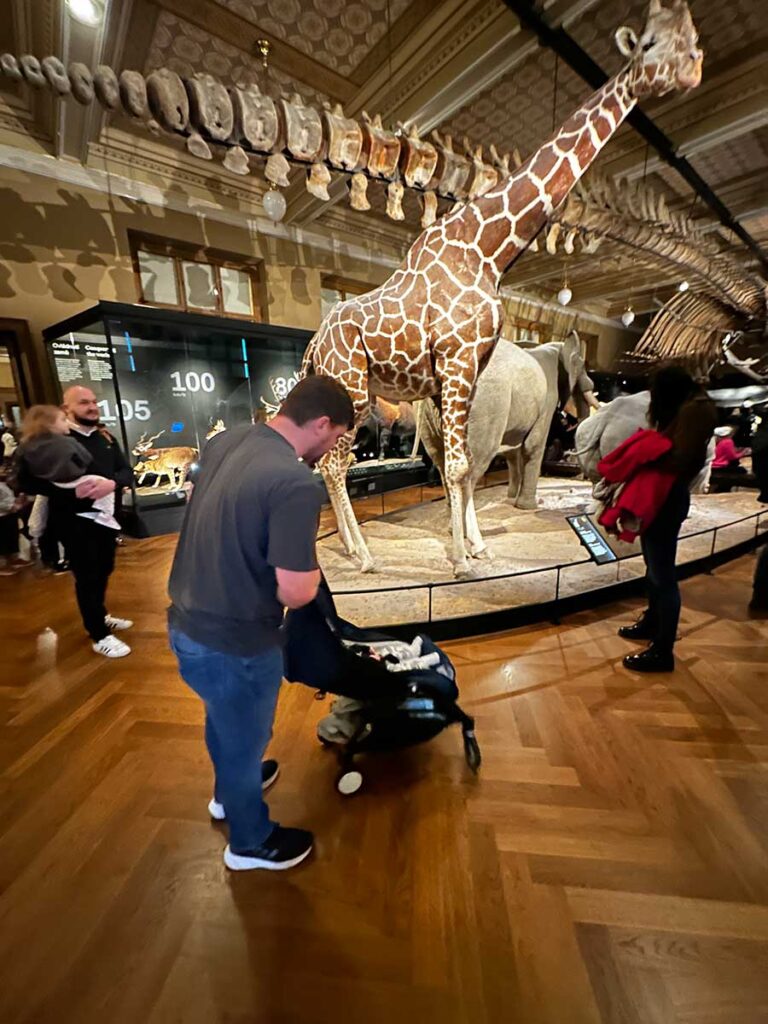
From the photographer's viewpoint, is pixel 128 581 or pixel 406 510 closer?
pixel 128 581

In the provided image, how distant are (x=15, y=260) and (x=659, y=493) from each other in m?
7.17

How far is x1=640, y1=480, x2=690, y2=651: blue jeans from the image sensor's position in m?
2.22

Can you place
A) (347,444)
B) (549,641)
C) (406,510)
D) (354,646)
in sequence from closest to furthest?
(354,646)
(549,641)
(347,444)
(406,510)

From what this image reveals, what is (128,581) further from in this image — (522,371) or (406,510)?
(522,371)

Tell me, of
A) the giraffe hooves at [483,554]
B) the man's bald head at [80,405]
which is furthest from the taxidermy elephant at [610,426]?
the man's bald head at [80,405]

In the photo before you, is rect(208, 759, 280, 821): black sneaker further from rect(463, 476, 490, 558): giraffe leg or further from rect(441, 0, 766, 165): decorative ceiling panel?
rect(441, 0, 766, 165): decorative ceiling panel

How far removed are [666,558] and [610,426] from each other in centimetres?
227

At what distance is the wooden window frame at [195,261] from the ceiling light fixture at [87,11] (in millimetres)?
2715

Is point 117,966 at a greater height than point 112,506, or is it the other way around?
point 112,506

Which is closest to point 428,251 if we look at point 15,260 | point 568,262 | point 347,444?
point 347,444

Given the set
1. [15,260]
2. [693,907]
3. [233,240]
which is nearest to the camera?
[693,907]

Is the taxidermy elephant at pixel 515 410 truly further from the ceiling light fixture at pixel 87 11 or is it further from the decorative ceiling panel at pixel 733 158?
the ceiling light fixture at pixel 87 11

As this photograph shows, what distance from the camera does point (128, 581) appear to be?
153 inches

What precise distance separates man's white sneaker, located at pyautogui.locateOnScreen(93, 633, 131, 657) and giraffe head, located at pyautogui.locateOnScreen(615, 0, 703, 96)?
447 centimetres
